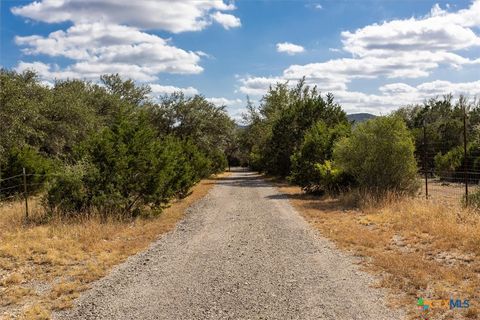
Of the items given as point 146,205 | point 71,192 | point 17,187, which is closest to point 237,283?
point 71,192

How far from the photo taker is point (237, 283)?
7262 mm

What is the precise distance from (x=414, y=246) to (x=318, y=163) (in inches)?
527

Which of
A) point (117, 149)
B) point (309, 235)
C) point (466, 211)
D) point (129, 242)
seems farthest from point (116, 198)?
point (466, 211)

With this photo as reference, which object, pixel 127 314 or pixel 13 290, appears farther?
pixel 13 290

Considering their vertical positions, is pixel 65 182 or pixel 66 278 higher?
pixel 65 182

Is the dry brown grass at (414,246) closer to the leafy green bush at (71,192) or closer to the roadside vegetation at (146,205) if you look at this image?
the roadside vegetation at (146,205)

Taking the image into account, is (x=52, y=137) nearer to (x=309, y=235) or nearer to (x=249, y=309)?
(x=309, y=235)

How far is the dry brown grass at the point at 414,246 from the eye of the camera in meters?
6.44

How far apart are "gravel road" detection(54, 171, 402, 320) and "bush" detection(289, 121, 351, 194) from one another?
9926 mm

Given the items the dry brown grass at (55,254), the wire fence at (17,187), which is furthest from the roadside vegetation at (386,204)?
the wire fence at (17,187)

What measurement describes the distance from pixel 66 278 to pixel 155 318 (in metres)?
2.89

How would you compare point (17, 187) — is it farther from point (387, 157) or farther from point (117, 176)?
point (387, 157)

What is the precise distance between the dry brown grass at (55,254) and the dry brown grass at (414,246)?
16.0 ft

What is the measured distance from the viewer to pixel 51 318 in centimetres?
591
